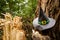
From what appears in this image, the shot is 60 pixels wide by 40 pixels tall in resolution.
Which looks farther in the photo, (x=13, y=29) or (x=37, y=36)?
(x=13, y=29)

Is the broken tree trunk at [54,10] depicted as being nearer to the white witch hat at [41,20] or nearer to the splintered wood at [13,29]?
the white witch hat at [41,20]

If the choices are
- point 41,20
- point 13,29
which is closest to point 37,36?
point 41,20

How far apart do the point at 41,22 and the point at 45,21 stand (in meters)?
0.03

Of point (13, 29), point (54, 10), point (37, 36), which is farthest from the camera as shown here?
point (54, 10)

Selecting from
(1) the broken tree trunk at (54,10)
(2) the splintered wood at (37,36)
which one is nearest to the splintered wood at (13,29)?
(2) the splintered wood at (37,36)

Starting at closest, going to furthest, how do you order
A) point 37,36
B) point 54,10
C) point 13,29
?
point 37,36 → point 13,29 → point 54,10

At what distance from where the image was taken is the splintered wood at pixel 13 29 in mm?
1591

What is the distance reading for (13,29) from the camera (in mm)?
1628

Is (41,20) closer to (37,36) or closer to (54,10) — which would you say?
(37,36)

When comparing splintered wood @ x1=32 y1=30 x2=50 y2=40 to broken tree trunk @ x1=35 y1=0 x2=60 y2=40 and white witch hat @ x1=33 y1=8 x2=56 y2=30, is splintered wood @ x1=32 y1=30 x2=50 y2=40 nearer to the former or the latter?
white witch hat @ x1=33 y1=8 x2=56 y2=30

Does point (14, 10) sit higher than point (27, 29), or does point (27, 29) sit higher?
point (27, 29)

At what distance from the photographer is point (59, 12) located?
176 cm

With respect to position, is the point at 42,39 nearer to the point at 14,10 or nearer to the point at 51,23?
the point at 51,23

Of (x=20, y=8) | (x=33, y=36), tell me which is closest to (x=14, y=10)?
(x=20, y=8)
